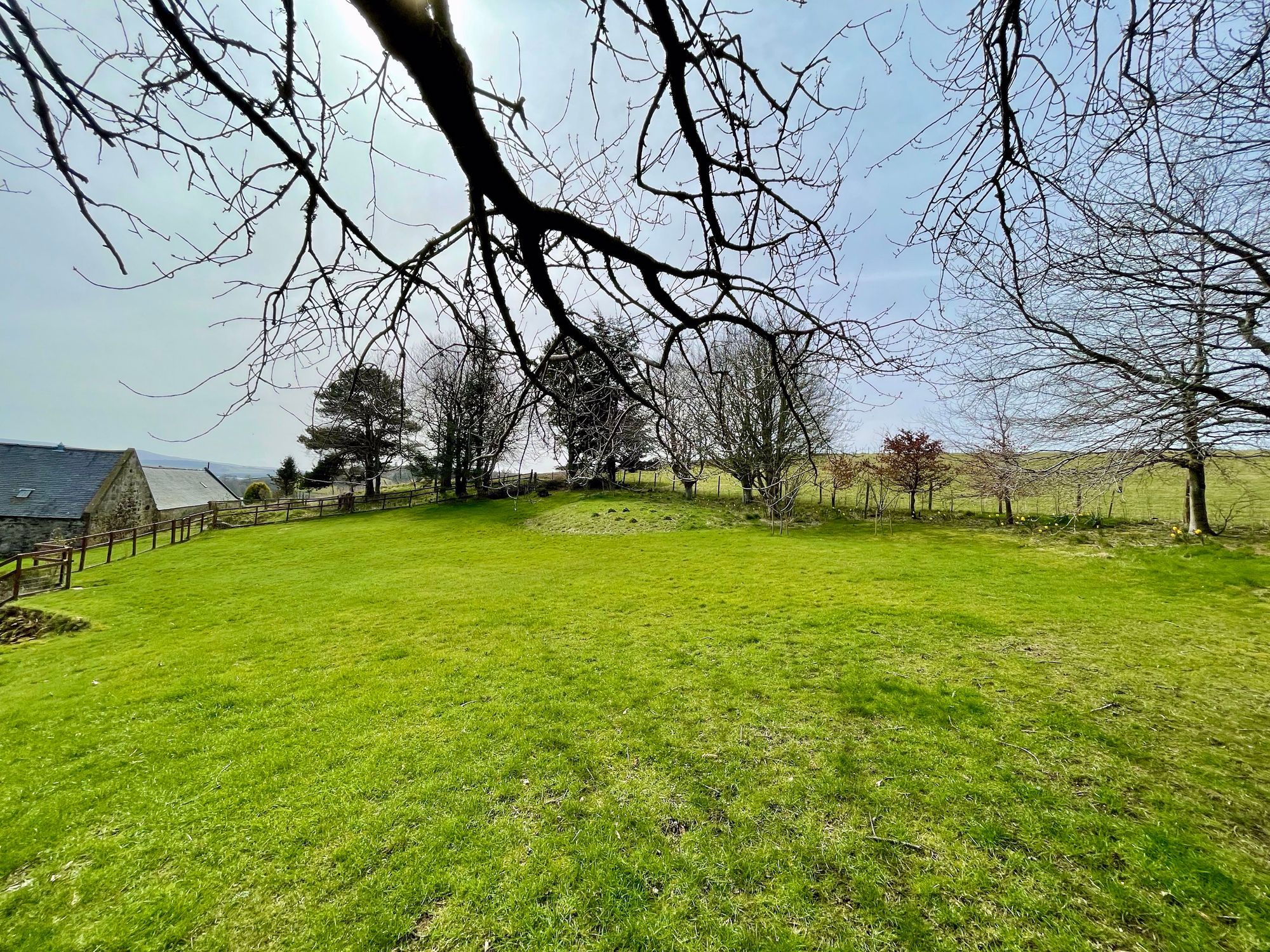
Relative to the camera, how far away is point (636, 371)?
2484mm

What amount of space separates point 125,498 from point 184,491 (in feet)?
20.1

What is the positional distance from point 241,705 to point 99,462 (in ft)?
72.0

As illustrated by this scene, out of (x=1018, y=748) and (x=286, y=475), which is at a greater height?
(x=286, y=475)

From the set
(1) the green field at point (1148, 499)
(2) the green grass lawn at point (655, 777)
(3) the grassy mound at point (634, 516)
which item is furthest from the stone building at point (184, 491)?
(1) the green field at point (1148, 499)

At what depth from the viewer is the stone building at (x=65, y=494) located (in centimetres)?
1491

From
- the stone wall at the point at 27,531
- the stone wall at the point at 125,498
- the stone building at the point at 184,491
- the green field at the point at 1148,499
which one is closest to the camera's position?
the green field at the point at 1148,499

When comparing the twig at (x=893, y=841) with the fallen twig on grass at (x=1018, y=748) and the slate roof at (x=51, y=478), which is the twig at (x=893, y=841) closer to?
the fallen twig on grass at (x=1018, y=748)

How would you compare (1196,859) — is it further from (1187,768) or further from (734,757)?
(734,757)

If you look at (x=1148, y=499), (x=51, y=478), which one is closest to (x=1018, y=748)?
(x=1148, y=499)

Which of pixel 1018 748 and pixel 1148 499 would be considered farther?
pixel 1148 499

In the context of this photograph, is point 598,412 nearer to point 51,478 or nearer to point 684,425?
point 684,425

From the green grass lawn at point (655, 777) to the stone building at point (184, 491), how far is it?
705 inches

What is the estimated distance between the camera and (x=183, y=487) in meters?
22.8

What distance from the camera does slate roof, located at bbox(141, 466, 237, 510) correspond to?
20438mm
